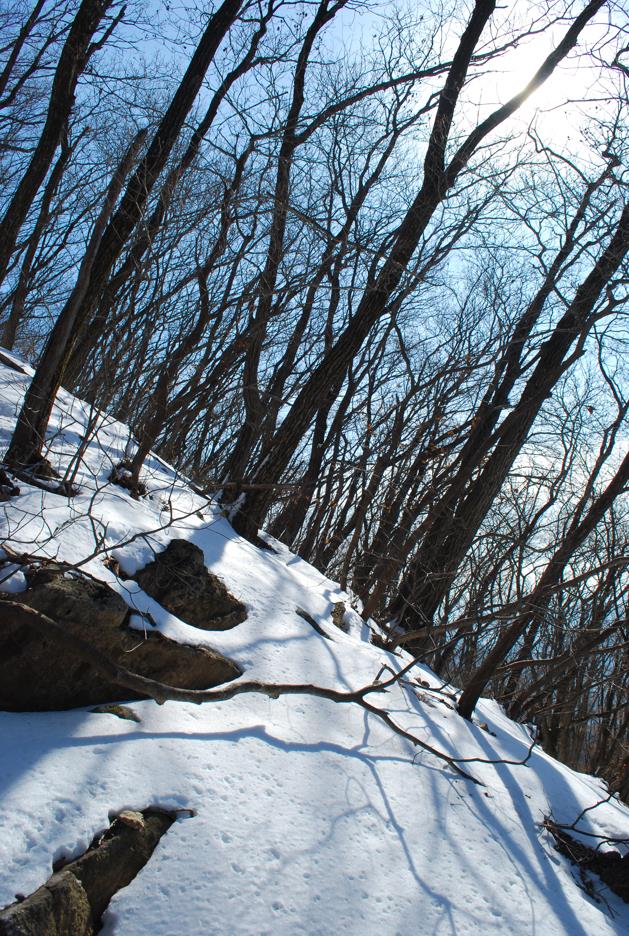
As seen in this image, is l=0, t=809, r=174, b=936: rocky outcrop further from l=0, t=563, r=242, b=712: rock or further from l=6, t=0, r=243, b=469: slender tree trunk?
l=6, t=0, r=243, b=469: slender tree trunk

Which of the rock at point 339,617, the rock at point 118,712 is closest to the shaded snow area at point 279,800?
the rock at point 118,712

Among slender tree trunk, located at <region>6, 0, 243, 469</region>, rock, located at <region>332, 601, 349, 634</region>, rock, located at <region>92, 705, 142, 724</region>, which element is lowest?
rock, located at <region>92, 705, 142, 724</region>

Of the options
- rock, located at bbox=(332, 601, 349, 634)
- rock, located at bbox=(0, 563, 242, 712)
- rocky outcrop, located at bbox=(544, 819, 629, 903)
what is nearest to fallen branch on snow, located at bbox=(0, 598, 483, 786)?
rock, located at bbox=(0, 563, 242, 712)

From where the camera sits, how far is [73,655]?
2789mm

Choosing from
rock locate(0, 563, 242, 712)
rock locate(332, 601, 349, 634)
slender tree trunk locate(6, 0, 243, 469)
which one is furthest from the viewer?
rock locate(332, 601, 349, 634)

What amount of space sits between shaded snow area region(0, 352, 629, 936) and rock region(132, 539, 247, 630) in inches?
4.6

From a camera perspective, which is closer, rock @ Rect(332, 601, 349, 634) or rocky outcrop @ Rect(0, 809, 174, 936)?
rocky outcrop @ Rect(0, 809, 174, 936)

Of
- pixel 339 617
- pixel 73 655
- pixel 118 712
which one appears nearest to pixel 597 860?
pixel 339 617

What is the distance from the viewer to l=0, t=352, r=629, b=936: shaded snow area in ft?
6.93

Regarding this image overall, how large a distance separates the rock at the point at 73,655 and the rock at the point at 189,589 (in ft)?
1.35

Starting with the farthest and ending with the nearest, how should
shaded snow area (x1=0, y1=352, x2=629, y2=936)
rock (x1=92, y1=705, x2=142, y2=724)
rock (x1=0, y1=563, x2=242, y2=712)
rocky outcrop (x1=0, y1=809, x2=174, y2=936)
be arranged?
rock (x1=92, y1=705, x2=142, y2=724), rock (x1=0, y1=563, x2=242, y2=712), shaded snow area (x1=0, y1=352, x2=629, y2=936), rocky outcrop (x1=0, y1=809, x2=174, y2=936)

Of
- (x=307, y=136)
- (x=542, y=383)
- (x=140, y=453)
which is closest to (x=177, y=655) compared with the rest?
(x=140, y=453)

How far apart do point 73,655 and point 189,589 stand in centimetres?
97

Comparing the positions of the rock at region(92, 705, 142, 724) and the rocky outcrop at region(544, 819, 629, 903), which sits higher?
the rocky outcrop at region(544, 819, 629, 903)
